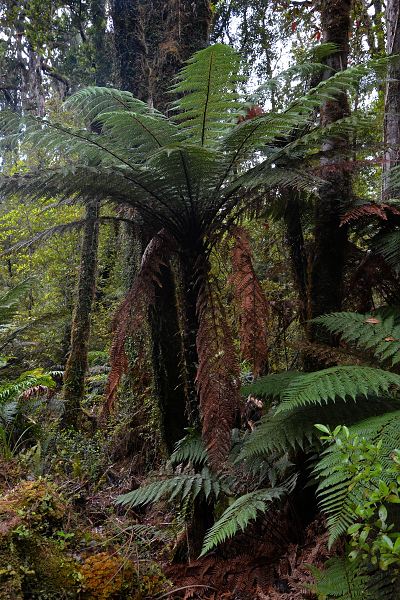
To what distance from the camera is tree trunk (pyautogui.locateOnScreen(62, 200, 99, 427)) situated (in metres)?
5.56

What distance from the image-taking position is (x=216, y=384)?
204 centimetres

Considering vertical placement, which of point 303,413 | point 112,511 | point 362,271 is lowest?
point 112,511

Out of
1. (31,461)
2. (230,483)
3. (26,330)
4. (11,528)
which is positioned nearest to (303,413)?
(230,483)

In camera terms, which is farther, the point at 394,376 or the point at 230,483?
the point at 230,483

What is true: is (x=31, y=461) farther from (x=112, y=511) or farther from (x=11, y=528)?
(x=11, y=528)

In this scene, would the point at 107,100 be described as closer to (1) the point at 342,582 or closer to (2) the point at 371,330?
(2) the point at 371,330

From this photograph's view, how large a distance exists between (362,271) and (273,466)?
1.19m

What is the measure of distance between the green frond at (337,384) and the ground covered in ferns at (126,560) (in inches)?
27.1

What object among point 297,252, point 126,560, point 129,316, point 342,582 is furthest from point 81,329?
point 342,582

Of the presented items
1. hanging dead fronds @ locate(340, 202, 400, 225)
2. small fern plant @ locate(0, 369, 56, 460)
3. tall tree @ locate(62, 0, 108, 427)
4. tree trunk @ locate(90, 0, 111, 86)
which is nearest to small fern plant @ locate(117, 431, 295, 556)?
hanging dead fronds @ locate(340, 202, 400, 225)

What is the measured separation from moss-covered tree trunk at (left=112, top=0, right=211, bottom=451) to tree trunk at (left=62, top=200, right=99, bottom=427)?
2.05 metres

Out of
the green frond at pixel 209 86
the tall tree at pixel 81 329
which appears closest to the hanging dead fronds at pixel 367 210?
the green frond at pixel 209 86

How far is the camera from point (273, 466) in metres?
2.36

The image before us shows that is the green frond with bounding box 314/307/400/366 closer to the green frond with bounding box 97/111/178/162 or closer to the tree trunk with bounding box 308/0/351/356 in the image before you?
the tree trunk with bounding box 308/0/351/356
